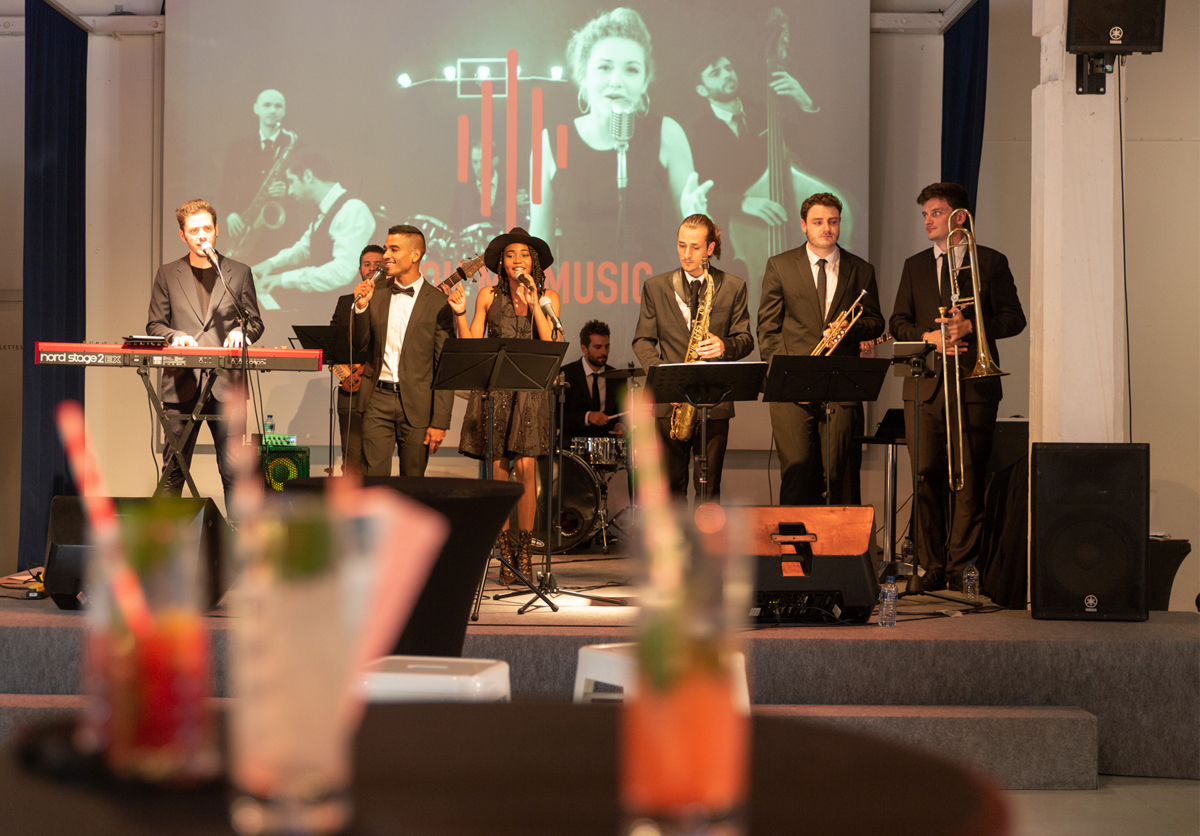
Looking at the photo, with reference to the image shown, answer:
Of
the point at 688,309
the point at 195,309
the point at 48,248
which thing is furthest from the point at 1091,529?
the point at 48,248

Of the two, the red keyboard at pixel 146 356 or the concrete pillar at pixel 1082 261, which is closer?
the concrete pillar at pixel 1082 261

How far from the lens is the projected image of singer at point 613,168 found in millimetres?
7059

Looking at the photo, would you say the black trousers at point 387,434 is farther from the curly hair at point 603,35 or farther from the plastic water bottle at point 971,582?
the curly hair at point 603,35

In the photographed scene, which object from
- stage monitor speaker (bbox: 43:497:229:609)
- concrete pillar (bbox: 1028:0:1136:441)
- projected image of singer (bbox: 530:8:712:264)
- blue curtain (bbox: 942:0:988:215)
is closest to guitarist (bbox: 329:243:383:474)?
stage monitor speaker (bbox: 43:497:229:609)

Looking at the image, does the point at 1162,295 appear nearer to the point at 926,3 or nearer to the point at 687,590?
the point at 926,3

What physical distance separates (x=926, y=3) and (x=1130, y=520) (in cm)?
456

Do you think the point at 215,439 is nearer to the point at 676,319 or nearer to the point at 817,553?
the point at 676,319

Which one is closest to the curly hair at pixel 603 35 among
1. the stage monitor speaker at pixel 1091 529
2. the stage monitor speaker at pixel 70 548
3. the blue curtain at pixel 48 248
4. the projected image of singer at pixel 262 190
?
the projected image of singer at pixel 262 190

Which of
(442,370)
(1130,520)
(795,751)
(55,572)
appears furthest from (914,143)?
(795,751)

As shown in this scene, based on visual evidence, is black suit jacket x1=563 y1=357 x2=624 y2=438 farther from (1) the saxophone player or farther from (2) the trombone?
(2) the trombone

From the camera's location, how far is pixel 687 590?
77 centimetres

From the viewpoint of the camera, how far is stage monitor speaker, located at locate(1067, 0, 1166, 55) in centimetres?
405

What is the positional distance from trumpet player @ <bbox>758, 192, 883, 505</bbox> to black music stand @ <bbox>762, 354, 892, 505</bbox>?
2.32 feet

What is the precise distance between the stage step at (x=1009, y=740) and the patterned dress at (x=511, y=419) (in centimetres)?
187
